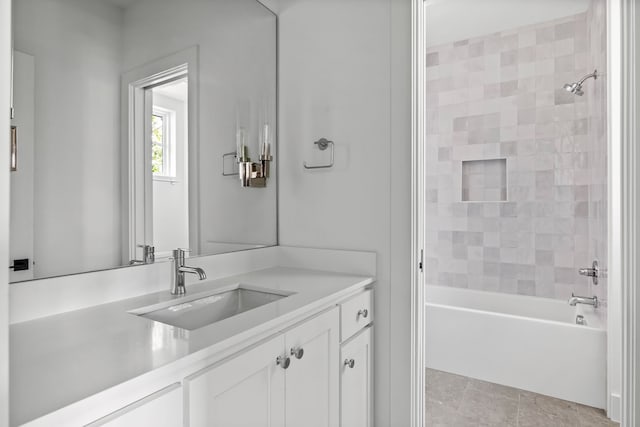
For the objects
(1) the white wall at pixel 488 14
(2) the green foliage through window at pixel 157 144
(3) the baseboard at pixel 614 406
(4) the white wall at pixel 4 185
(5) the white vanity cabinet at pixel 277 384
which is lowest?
(3) the baseboard at pixel 614 406

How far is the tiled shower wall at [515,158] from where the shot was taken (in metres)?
2.71

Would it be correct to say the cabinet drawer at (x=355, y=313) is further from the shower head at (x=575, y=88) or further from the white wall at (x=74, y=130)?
the shower head at (x=575, y=88)

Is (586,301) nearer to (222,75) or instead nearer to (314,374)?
(314,374)

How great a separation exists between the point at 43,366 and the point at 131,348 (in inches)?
5.8

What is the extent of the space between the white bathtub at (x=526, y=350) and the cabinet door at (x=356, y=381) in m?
1.10

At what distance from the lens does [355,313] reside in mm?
1424

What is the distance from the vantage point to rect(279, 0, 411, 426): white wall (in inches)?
60.7

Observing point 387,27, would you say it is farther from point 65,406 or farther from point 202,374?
point 65,406

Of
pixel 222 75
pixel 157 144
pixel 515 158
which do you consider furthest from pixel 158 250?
pixel 515 158

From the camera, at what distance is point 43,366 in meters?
0.66

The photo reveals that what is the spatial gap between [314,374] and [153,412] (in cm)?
59

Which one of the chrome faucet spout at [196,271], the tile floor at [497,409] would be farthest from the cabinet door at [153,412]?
the tile floor at [497,409]

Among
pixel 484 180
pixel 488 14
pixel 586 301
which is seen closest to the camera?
pixel 586 301

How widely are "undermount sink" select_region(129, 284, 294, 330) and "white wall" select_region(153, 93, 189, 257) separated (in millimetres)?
251
